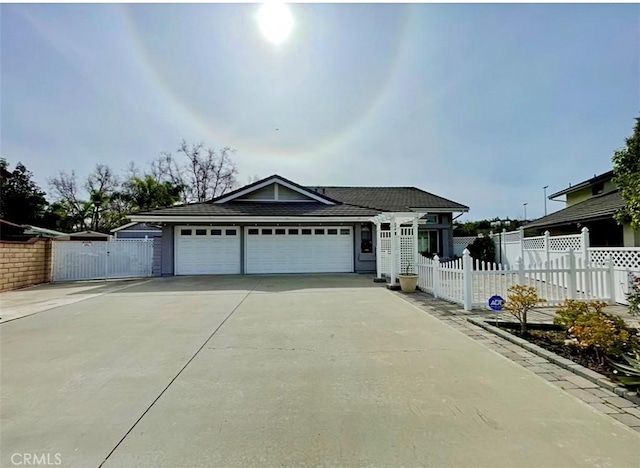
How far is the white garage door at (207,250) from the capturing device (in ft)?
50.4

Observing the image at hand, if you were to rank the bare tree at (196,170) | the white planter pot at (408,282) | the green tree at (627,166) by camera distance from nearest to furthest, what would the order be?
1. the green tree at (627,166)
2. the white planter pot at (408,282)
3. the bare tree at (196,170)

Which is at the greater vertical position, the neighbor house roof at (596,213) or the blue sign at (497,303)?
the neighbor house roof at (596,213)

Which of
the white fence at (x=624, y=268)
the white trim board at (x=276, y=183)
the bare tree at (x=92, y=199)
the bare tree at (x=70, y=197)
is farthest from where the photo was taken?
the bare tree at (x=70, y=197)

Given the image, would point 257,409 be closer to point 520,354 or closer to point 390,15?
point 520,354

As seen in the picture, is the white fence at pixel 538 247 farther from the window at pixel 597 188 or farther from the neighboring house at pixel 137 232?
the neighboring house at pixel 137 232

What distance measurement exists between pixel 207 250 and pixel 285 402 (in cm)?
1349

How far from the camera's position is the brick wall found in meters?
11.3

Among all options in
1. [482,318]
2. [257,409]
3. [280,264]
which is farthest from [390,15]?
[280,264]

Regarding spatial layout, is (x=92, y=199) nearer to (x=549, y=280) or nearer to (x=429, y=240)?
(x=429, y=240)

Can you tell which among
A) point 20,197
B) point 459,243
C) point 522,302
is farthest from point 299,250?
point 20,197

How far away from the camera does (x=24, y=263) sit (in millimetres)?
12352

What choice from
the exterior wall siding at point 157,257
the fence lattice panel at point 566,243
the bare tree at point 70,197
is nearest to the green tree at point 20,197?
the bare tree at point 70,197
